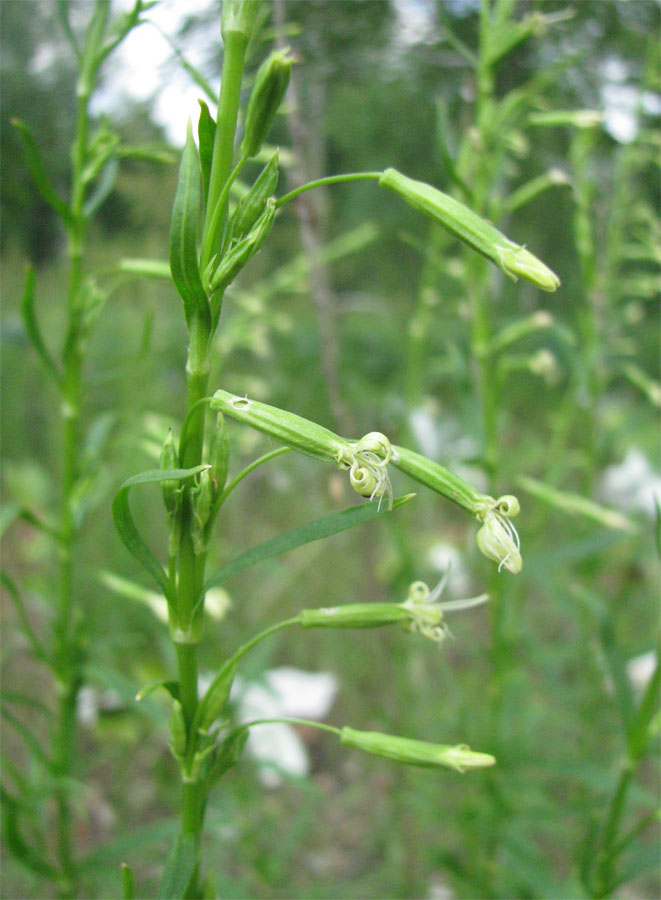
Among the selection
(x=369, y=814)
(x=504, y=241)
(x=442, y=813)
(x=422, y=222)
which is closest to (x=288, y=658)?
(x=369, y=814)

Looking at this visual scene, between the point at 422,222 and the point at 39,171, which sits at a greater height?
the point at 422,222

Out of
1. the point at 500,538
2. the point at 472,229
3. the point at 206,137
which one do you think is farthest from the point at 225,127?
the point at 500,538

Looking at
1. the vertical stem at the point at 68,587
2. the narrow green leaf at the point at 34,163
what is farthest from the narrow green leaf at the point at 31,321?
the narrow green leaf at the point at 34,163

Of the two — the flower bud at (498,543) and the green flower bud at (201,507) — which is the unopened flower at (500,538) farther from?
the green flower bud at (201,507)

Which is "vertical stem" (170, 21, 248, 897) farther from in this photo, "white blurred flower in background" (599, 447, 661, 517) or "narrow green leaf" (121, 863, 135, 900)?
"white blurred flower in background" (599, 447, 661, 517)

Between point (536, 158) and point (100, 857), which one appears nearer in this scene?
point (100, 857)

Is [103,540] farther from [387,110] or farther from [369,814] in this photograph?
[387,110]
